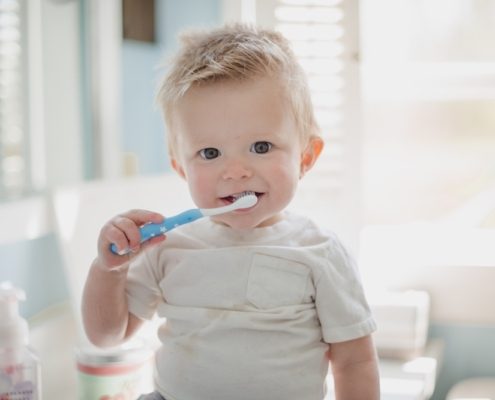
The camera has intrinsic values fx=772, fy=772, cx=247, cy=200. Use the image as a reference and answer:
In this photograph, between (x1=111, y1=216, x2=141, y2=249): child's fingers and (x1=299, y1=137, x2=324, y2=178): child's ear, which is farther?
(x1=299, y1=137, x2=324, y2=178): child's ear

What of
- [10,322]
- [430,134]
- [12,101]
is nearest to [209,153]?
[10,322]

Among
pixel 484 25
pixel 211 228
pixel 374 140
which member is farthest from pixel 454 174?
pixel 211 228

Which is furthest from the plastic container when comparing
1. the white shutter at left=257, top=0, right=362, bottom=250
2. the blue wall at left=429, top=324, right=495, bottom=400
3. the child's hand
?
the blue wall at left=429, top=324, right=495, bottom=400

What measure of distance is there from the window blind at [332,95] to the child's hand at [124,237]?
0.56m

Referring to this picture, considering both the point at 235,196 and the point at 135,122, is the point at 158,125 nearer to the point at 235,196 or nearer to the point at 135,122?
the point at 135,122

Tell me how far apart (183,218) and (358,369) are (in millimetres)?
262

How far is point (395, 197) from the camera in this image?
11.6 feet

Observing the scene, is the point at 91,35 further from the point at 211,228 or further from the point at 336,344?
the point at 336,344

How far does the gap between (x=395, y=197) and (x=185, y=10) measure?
2.16 m

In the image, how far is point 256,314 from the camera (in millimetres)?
841

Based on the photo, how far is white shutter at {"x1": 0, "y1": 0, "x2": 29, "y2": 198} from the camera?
3.49ft

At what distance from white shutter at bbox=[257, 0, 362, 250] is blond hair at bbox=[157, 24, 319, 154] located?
1.41ft

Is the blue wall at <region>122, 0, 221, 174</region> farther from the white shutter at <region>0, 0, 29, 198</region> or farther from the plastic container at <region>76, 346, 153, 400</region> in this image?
the plastic container at <region>76, 346, 153, 400</region>

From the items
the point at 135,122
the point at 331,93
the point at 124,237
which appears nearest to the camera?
the point at 124,237
